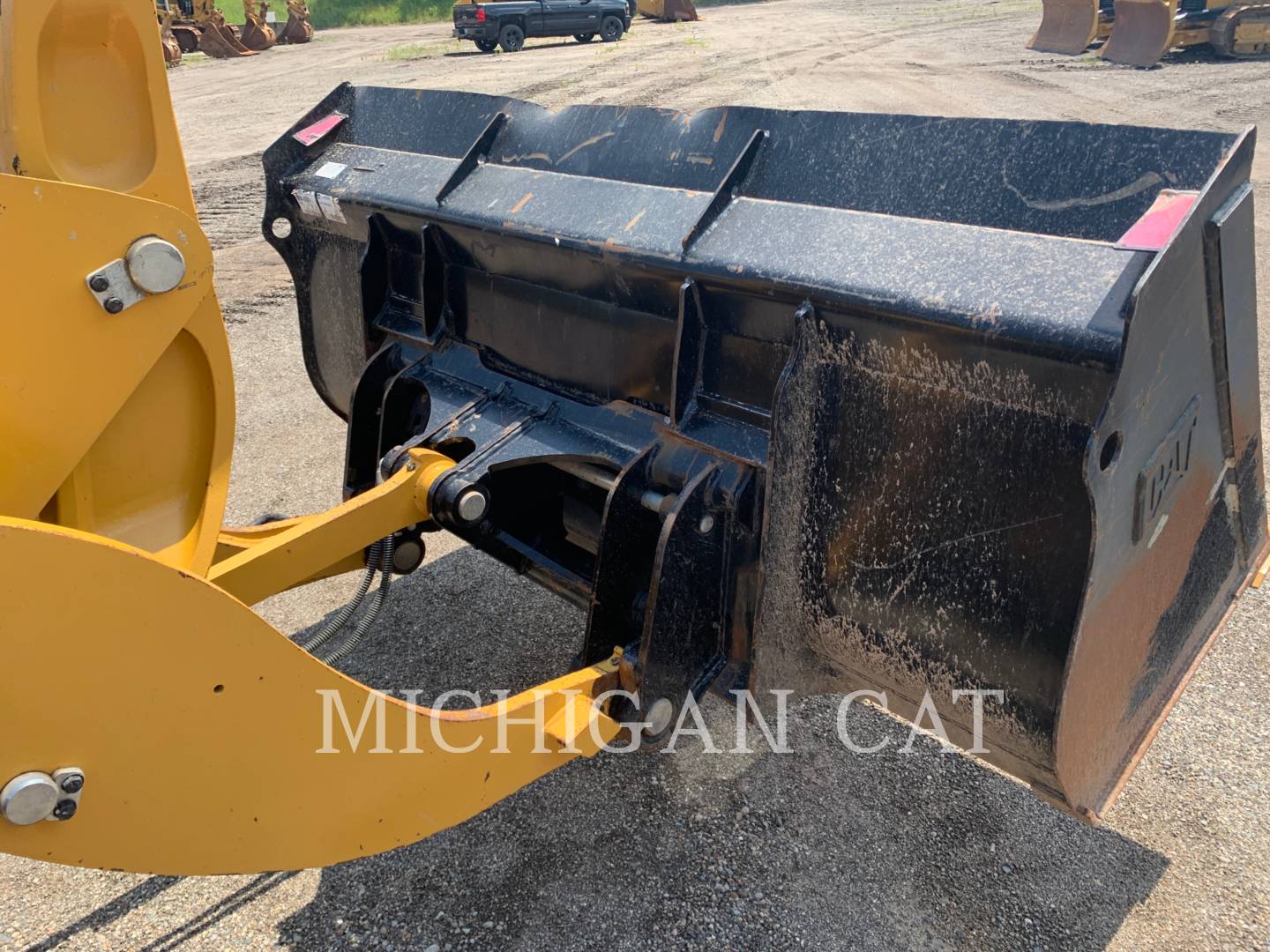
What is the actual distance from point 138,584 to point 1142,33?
727 inches

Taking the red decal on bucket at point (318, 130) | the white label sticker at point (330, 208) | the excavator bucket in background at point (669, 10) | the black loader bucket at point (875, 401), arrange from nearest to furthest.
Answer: the black loader bucket at point (875, 401) < the white label sticker at point (330, 208) < the red decal on bucket at point (318, 130) < the excavator bucket in background at point (669, 10)

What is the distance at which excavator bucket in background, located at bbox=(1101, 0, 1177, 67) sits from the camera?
1566cm

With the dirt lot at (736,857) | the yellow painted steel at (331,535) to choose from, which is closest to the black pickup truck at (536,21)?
the dirt lot at (736,857)

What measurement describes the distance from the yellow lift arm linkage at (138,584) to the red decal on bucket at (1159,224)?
1.28 metres

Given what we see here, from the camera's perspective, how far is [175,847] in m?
1.40

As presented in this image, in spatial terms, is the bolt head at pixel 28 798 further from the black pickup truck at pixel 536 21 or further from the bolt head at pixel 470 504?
the black pickup truck at pixel 536 21

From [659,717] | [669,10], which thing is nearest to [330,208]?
[659,717]

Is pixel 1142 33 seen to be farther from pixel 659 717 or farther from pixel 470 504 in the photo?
pixel 659 717

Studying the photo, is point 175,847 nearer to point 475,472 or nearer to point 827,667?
point 475,472

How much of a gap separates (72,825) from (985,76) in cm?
1677

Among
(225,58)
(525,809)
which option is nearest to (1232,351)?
(525,809)

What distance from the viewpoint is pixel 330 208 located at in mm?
3059

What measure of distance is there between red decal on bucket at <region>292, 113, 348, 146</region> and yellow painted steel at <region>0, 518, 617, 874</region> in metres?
2.24

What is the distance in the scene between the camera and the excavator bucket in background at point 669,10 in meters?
25.2
